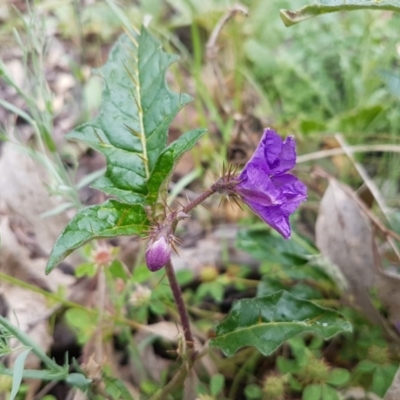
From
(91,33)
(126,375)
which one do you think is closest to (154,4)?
(91,33)

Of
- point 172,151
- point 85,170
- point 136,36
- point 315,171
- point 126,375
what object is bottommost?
point 126,375

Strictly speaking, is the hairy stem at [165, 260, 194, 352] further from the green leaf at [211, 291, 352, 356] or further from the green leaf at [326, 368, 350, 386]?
the green leaf at [326, 368, 350, 386]

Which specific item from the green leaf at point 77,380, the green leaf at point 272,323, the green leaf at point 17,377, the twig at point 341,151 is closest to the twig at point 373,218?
the twig at point 341,151

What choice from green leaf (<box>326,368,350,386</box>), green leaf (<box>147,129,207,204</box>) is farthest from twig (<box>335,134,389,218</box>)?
green leaf (<box>147,129,207,204</box>)

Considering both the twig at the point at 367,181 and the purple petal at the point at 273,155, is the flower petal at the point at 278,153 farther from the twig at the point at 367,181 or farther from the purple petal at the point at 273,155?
the twig at the point at 367,181

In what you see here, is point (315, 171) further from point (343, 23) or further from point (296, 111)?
point (343, 23)

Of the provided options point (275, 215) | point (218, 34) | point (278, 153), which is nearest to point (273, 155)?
point (278, 153)
